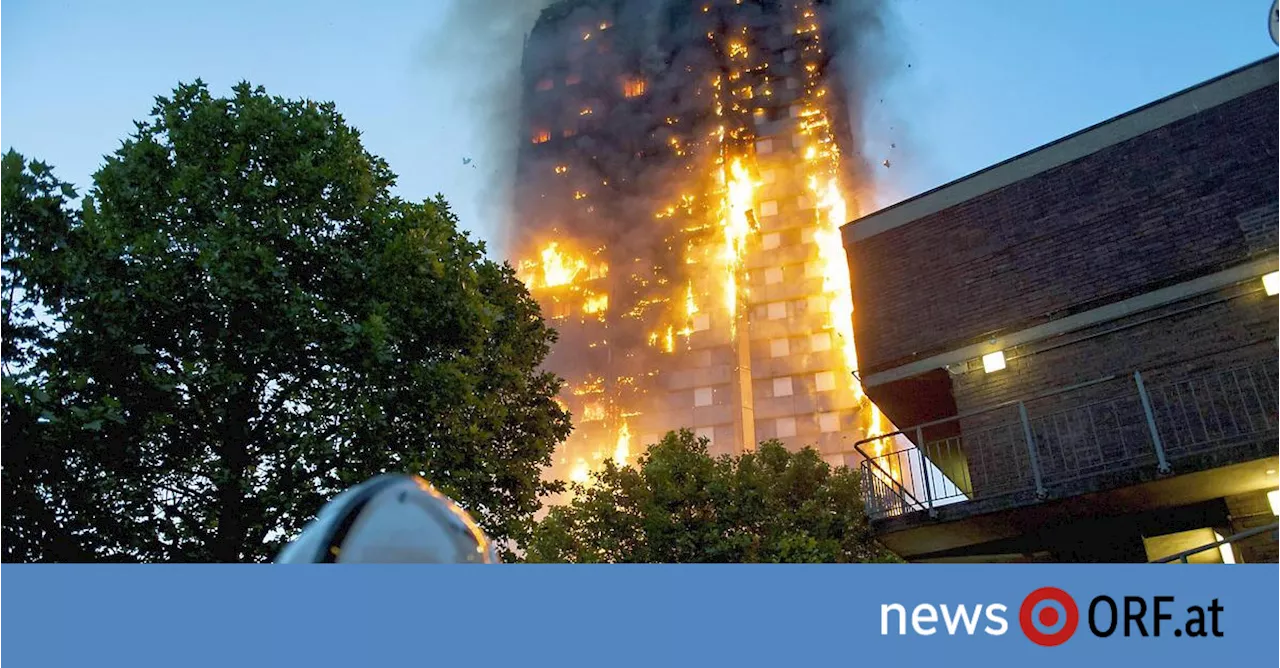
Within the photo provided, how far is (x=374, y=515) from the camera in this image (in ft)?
13.6

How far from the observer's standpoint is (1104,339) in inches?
647

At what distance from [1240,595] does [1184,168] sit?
51.1 feet

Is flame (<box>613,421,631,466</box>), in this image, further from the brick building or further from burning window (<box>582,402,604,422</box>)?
the brick building

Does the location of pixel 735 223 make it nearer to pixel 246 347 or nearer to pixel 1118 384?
pixel 1118 384

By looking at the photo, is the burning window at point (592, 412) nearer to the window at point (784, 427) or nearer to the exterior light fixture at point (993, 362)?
the window at point (784, 427)

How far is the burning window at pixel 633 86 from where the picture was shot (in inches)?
3637

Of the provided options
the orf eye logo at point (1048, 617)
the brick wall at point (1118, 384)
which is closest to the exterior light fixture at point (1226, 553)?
the brick wall at point (1118, 384)

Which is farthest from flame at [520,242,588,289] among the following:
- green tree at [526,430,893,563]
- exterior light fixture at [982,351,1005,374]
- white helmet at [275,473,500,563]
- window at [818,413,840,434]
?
white helmet at [275,473,500,563]

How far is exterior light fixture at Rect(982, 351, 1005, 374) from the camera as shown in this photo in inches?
690

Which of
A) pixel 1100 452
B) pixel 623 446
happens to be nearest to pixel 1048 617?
pixel 1100 452

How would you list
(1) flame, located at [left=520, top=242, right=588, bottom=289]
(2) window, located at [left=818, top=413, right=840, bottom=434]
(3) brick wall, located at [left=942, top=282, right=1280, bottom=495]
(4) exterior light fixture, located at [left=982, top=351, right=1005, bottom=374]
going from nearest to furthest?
1. (3) brick wall, located at [left=942, top=282, right=1280, bottom=495]
2. (4) exterior light fixture, located at [left=982, top=351, right=1005, bottom=374]
3. (2) window, located at [left=818, top=413, right=840, bottom=434]
4. (1) flame, located at [left=520, top=242, right=588, bottom=289]

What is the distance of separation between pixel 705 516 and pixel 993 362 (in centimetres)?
1471

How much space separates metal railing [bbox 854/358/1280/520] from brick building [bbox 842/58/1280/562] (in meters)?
0.04

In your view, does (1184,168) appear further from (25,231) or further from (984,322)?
(25,231)
